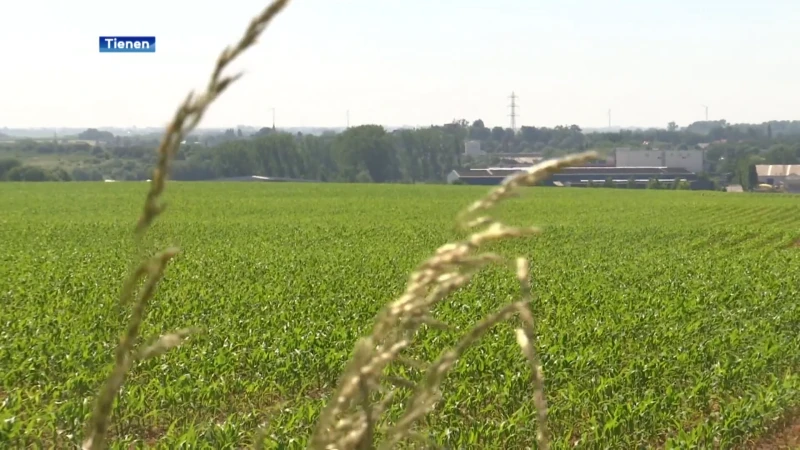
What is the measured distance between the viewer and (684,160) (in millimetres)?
166500

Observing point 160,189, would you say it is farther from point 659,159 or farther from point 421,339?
point 659,159

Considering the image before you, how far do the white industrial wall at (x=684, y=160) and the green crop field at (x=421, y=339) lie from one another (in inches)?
5493

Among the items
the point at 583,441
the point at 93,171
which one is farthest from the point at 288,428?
the point at 93,171

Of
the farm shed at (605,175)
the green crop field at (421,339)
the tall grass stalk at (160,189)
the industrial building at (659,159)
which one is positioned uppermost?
the industrial building at (659,159)

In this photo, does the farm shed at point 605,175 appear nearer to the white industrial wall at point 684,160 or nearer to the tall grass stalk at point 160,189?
the white industrial wall at point 684,160

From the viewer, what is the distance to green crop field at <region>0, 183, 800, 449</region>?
837 centimetres

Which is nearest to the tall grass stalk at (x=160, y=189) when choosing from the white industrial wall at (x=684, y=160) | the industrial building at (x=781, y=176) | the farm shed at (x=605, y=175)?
the farm shed at (x=605, y=175)

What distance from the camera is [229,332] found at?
12.7 metres

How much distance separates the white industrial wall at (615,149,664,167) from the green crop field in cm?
13253

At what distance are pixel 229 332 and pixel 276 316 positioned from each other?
1.62 metres

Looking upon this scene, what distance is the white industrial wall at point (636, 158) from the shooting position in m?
160

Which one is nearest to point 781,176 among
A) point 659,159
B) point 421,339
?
point 659,159

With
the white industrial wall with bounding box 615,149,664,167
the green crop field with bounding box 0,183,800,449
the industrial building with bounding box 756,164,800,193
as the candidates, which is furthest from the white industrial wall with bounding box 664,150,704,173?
the green crop field with bounding box 0,183,800,449

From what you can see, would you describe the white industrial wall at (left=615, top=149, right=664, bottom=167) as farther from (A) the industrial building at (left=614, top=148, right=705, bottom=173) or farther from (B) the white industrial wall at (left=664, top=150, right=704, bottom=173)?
(B) the white industrial wall at (left=664, top=150, right=704, bottom=173)
